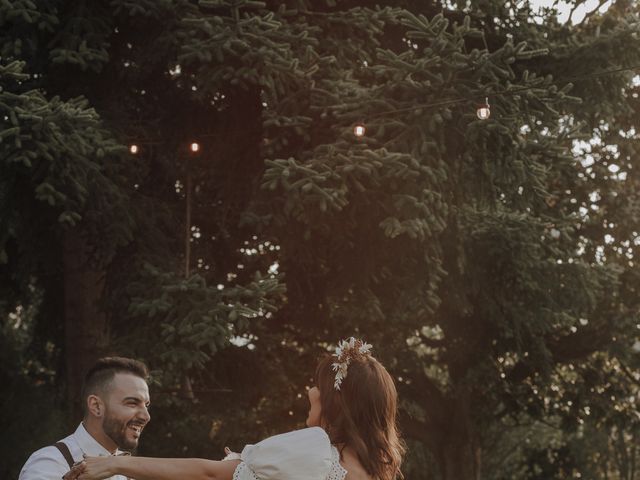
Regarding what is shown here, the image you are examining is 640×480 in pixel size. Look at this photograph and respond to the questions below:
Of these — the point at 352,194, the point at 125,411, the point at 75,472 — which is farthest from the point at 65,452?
the point at 352,194

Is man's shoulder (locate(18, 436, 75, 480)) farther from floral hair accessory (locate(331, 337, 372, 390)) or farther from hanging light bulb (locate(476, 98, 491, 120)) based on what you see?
hanging light bulb (locate(476, 98, 491, 120))

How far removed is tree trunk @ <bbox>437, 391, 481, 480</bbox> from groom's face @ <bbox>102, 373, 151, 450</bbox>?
13.1 meters

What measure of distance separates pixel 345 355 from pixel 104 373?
1275 mm

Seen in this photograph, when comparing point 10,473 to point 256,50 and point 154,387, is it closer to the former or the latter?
point 154,387

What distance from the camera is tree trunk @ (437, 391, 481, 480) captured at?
57.6 ft

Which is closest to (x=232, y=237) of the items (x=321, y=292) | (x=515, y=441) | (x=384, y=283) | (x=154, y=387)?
(x=321, y=292)

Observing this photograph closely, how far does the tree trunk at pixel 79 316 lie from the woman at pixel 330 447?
9.11 m

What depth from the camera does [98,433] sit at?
4754 mm

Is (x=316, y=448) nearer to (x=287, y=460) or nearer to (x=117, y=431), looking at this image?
(x=287, y=460)

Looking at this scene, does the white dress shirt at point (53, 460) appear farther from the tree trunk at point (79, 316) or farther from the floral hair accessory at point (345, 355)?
the tree trunk at point (79, 316)

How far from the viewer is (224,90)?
12852mm

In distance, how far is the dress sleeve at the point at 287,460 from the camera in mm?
3984

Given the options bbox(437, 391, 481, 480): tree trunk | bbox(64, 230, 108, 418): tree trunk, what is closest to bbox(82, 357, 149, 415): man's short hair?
bbox(64, 230, 108, 418): tree trunk

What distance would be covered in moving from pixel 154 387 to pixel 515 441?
1664cm
